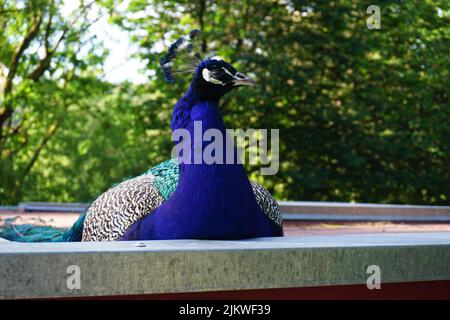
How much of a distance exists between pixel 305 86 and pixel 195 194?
9422 mm

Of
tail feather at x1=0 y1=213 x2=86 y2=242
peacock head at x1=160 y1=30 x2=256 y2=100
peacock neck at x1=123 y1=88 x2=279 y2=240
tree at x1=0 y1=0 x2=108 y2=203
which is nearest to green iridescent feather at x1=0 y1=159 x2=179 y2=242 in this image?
tail feather at x1=0 y1=213 x2=86 y2=242

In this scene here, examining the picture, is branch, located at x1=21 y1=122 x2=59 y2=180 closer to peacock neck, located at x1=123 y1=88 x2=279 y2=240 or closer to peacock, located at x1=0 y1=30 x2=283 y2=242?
peacock, located at x1=0 y1=30 x2=283 y2=242

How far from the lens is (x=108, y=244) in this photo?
7.11 ft

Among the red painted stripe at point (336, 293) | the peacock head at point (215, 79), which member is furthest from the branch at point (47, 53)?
the red painted stripe at point (336, 293)

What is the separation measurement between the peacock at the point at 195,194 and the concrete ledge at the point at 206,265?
16 cm

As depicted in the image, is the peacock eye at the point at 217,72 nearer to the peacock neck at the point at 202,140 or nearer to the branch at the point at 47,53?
the peacock neck at the point at 202,140

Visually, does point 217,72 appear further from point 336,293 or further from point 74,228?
point 74,228

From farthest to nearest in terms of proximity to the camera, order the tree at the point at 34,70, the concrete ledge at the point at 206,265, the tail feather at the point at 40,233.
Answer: the tree at the point at 34,70 → the tail feather at the point at 40,233 → the concrete ledge at the point at 206,265

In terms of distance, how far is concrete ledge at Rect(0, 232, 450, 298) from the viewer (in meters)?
1.89

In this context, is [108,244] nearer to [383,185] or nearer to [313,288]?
[313,288]

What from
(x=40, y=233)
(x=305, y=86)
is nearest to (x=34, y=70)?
(x=305, y=86)

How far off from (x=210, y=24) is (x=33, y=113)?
329cm

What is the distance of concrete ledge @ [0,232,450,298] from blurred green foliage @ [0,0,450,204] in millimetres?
9029

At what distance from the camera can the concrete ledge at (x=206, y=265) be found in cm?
189
